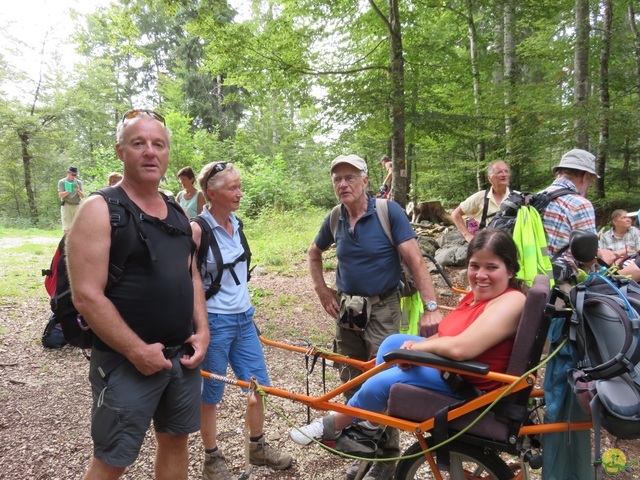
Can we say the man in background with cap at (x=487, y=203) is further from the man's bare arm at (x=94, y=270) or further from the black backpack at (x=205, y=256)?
the man's bare arm at (x=94, y=270)

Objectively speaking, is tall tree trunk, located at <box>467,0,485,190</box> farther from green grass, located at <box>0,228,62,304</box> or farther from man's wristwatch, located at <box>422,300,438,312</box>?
green grass, located at <box>0,228,62,304</box>

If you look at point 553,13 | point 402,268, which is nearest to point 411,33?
point 553,13

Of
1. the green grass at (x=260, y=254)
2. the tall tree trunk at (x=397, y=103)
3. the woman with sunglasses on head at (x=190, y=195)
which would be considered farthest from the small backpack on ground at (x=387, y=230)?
the green grass at (x=260, y=254)

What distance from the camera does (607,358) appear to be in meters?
1.64

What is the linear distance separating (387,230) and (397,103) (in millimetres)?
3675

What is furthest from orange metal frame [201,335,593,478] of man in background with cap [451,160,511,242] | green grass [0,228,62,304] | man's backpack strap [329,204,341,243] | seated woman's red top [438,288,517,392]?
green grass [0,228,62,304]

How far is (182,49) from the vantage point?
22781 mm

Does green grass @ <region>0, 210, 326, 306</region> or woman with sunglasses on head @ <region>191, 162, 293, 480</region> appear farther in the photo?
green grass @ <region>0, 210, 326, 306</region>

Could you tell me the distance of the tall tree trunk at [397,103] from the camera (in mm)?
5930

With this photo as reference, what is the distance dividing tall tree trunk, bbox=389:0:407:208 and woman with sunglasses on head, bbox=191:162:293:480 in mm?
3961

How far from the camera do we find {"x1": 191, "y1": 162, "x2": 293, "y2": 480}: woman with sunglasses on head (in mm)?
2730

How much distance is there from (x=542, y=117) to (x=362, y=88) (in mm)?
3583

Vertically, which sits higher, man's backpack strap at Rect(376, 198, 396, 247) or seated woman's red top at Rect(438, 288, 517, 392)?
man's backpack strap at Rect(376, 198, 396, 247)

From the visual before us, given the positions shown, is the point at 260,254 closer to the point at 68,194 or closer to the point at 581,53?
the point at 68,194
